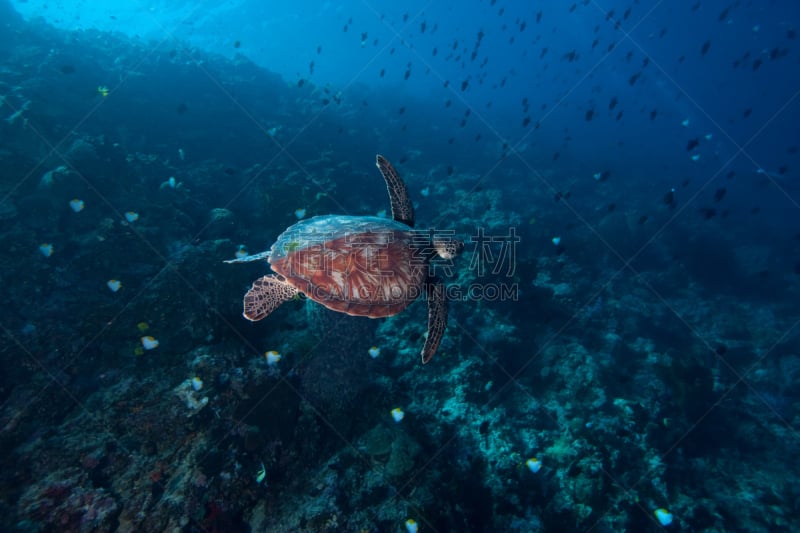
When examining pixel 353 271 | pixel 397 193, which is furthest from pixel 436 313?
pixel 397 193

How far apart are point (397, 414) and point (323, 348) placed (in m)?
2.08

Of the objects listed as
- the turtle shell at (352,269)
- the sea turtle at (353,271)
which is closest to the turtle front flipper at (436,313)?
the sea turtle at (353,271)

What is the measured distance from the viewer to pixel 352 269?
5406 mm

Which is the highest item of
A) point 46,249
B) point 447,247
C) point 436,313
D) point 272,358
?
point 447,247

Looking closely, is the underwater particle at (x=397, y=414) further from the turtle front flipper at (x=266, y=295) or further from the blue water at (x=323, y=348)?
the turtle front flipper at (x=266, y=295)

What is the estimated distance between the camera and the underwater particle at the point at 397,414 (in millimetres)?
6453

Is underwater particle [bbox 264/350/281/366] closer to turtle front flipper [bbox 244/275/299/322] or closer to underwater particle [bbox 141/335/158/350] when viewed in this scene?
turtle front flipper [bbox 244/275/299/322]

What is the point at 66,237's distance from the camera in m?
8.39

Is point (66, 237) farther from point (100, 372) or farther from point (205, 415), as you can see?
point (205, 415)

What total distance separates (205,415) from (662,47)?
472 feet

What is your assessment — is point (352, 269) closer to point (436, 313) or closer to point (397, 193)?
point (436, 313)

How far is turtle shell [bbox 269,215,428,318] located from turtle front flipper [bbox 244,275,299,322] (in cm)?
42

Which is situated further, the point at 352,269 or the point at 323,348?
the point at 323,348

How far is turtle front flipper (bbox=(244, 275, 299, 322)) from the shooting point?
5.65 m
